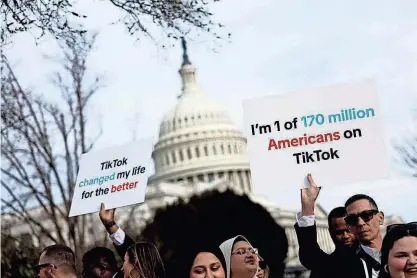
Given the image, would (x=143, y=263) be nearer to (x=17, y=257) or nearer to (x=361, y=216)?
(x=361, y=216)

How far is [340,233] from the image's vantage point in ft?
16.7

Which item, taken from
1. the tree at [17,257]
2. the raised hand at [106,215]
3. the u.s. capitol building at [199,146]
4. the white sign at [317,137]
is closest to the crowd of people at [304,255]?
the white sign at [317,137]

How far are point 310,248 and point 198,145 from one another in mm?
53887

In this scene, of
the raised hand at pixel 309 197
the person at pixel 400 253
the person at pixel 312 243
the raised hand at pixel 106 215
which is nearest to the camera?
the person at pixel 400 253

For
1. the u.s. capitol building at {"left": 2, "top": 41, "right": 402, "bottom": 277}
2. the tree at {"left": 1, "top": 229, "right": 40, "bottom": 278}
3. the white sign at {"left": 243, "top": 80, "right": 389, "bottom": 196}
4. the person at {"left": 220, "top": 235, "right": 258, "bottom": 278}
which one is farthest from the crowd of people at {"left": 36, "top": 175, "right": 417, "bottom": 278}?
the u.s. capitol building at {"left": 2, "top": 41, "right": 402, "bottom": 277}

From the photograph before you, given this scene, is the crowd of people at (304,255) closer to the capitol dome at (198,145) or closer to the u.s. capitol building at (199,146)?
the u.s. capitol building at (199,146)

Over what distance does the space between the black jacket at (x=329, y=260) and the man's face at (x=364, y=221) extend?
80 mm

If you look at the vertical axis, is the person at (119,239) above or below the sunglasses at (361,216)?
above

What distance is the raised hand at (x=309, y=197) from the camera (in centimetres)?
480

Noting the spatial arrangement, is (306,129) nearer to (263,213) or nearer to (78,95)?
(263,213)

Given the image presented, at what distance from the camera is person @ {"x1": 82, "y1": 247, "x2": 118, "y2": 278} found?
532 centimetres

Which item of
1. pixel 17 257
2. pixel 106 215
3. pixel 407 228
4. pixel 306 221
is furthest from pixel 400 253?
pixel 17 257

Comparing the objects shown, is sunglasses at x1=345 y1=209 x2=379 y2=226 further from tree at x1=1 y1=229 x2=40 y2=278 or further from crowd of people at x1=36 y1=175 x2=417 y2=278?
tree at x1=1 y1=229 x2=40 y2=278

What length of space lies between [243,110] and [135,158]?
938mm
